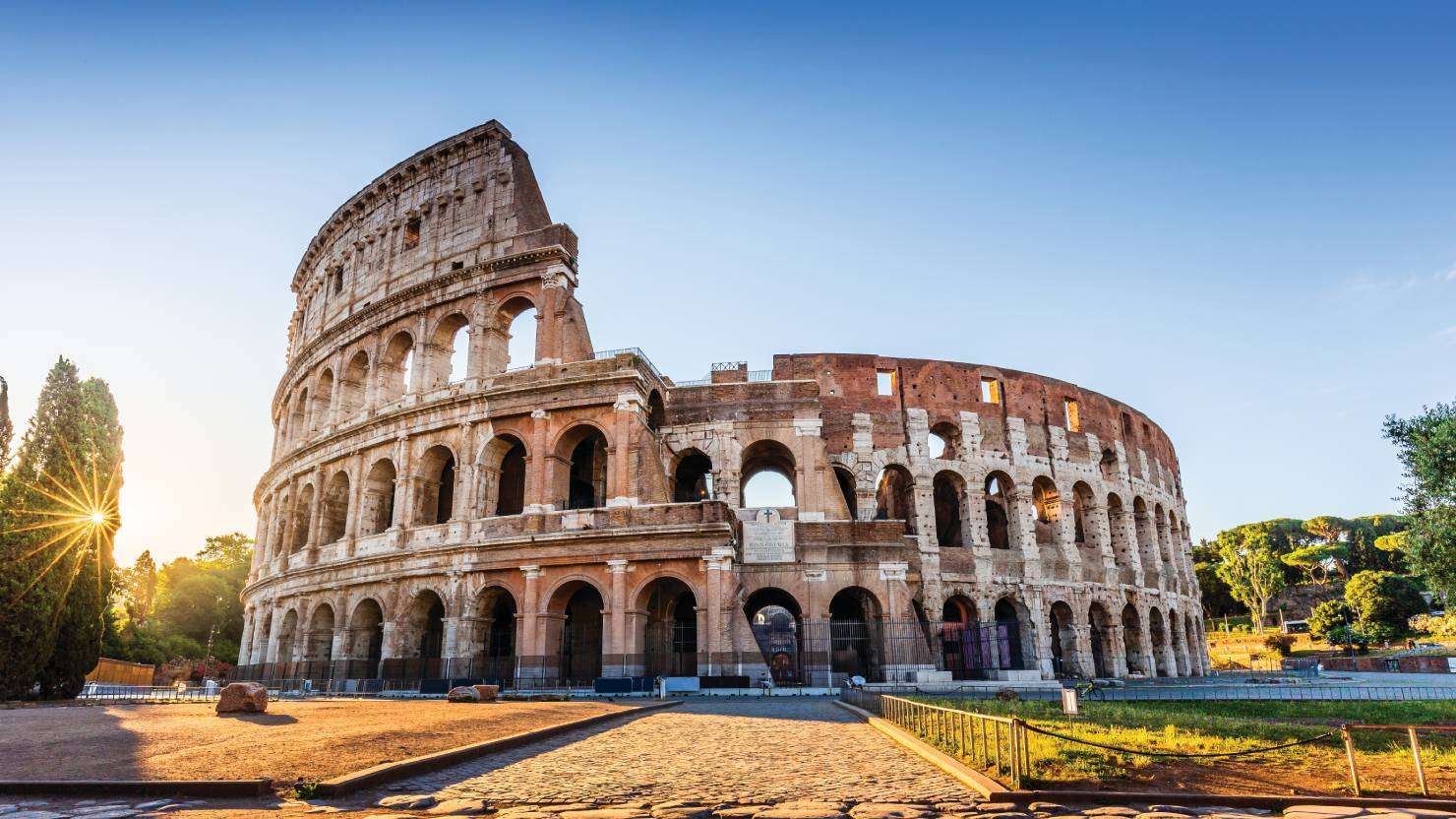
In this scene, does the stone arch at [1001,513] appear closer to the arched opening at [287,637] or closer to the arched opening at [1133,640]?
the arched opening at [1133,640]

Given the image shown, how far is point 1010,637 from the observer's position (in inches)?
1126

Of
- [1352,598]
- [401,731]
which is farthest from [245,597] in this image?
[1352,598]

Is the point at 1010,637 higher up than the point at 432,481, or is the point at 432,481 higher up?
the point at 432,481

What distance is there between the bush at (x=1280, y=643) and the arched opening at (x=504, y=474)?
45.1 metres

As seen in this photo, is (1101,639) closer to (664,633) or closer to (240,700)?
(664,633)

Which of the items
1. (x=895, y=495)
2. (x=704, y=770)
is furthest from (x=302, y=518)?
(x=704, y=770)

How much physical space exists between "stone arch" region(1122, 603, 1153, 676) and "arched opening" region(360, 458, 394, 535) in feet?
90.0

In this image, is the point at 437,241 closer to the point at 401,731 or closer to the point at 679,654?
the point at 679,654

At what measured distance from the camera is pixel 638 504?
21.9 metres

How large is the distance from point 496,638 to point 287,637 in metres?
8.29

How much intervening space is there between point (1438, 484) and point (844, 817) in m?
19.3

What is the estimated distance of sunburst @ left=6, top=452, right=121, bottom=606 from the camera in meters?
18.2

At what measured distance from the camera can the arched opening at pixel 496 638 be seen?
22.3 meters

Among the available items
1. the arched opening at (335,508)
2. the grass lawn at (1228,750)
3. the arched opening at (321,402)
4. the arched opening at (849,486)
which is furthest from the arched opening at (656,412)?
the grass lawn at (1228,750)
